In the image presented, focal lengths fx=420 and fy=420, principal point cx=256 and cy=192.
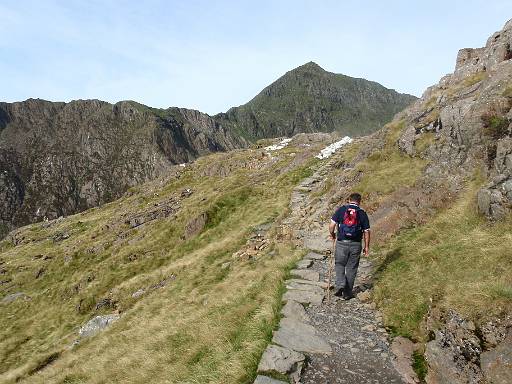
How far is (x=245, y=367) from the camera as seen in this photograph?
394 inches

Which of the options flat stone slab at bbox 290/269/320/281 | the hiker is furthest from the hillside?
the hiker

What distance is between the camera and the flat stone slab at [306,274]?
1628cm

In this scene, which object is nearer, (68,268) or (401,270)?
(401,270)

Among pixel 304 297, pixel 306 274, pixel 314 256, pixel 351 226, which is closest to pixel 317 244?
pixel 314 256

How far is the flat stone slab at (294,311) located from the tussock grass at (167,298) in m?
0.32

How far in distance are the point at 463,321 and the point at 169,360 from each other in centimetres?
861

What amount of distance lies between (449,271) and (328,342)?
14.2ft

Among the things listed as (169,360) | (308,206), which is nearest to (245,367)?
(169,360)

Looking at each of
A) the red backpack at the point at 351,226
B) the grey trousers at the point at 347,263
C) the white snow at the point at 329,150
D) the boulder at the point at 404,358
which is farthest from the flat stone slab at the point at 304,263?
the white snow at the point at 329,150

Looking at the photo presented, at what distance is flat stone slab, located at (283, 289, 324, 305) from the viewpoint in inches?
541

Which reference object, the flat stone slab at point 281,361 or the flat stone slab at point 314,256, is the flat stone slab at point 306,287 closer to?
the flat stone slab at point 314,256

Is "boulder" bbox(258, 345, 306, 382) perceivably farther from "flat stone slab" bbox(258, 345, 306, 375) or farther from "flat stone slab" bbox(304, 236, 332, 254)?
"flat stone slab" bbox(304, 236, 332, 254)

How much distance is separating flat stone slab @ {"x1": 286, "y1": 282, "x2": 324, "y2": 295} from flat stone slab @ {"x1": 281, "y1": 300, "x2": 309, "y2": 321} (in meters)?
1.31

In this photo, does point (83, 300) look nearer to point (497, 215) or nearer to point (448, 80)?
point (497, 215)
